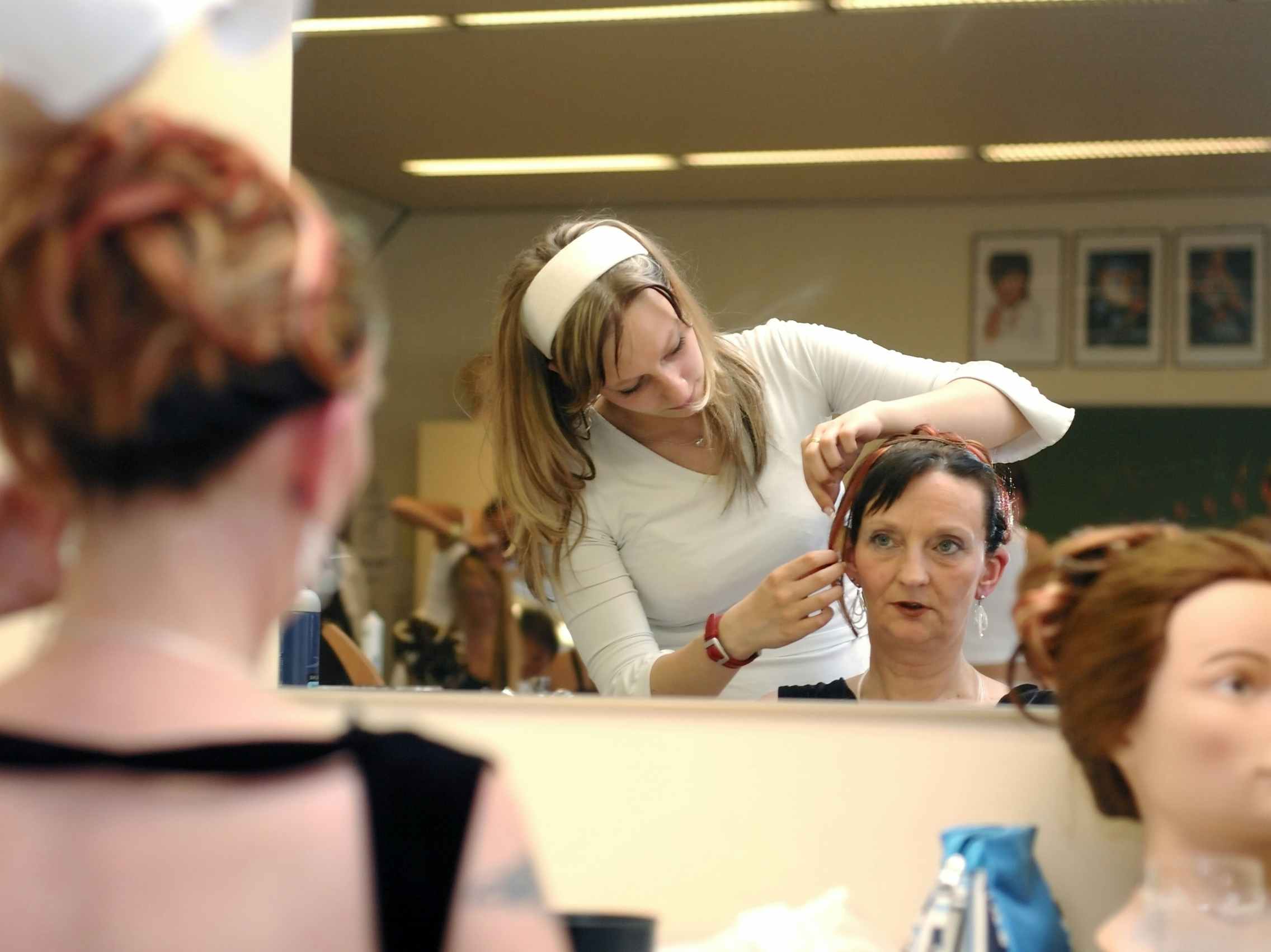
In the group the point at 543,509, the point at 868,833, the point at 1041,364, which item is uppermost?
the point at 1041,364

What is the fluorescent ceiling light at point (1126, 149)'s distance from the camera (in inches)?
46.7

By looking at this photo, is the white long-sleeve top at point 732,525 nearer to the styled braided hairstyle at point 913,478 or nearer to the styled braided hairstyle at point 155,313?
the styled braided hairstyle at point 913,478

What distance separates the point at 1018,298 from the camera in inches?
47.4

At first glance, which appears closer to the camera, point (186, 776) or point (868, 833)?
point (186, 776)

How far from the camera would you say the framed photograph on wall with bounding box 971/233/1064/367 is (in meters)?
1.20

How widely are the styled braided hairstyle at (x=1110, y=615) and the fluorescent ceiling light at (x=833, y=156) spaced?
406 millimetres

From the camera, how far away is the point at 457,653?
1.30 meters

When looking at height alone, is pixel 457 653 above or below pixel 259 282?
below

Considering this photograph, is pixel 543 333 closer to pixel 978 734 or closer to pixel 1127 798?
pixel 978 734

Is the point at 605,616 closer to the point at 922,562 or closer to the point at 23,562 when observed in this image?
the point at 922,562

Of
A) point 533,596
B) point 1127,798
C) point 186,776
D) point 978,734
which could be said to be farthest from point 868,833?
point 186,776

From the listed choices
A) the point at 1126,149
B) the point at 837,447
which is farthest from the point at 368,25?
the point at 1126,149

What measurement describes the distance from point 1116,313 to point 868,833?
51 cm

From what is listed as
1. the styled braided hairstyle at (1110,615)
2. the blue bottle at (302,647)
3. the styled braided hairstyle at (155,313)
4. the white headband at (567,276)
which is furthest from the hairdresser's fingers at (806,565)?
the styled braided hairstyle at (155,313)
